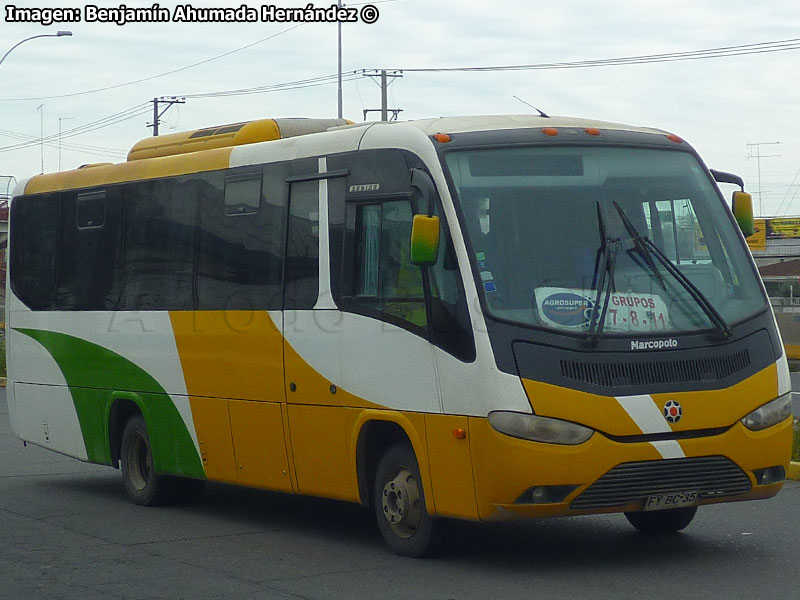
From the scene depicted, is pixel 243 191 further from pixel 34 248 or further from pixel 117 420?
pixel 34 248

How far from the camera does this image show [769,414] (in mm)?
9016

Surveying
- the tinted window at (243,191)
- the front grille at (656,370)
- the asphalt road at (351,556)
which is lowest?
the asphalt road at (351,556)

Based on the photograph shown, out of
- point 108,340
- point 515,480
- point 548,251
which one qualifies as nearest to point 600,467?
point 515,480

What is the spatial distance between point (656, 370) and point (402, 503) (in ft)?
6.33

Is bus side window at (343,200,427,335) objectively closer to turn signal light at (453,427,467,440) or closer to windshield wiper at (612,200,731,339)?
turn signal light at (453,427,467,440)

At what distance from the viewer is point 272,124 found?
11.8 metres

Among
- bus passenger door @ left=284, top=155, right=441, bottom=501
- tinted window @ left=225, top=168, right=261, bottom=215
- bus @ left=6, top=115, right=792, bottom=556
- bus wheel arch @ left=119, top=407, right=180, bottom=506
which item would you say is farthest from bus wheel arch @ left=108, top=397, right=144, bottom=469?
bus passenger door @ left=284, top=155, right=441, bottom=501

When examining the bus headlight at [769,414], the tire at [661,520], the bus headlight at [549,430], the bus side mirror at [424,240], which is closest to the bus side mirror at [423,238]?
the bus side mirror at [424,240]

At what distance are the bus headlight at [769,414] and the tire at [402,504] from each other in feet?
6.90

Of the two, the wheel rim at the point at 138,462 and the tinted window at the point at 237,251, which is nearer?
the tinted window at the point at 237,251

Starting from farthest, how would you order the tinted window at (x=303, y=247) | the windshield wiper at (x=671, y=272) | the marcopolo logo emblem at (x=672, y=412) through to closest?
the tinted window at (x=303, y=247)
the windshield wiper at (x=671, y=272)
the marcopolo logo emblem at (x=672, y=412)

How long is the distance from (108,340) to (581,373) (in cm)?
595

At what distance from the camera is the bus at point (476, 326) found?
855 centimetres

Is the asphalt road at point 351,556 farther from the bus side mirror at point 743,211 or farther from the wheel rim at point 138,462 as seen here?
the bus side mirror at point 743,211
